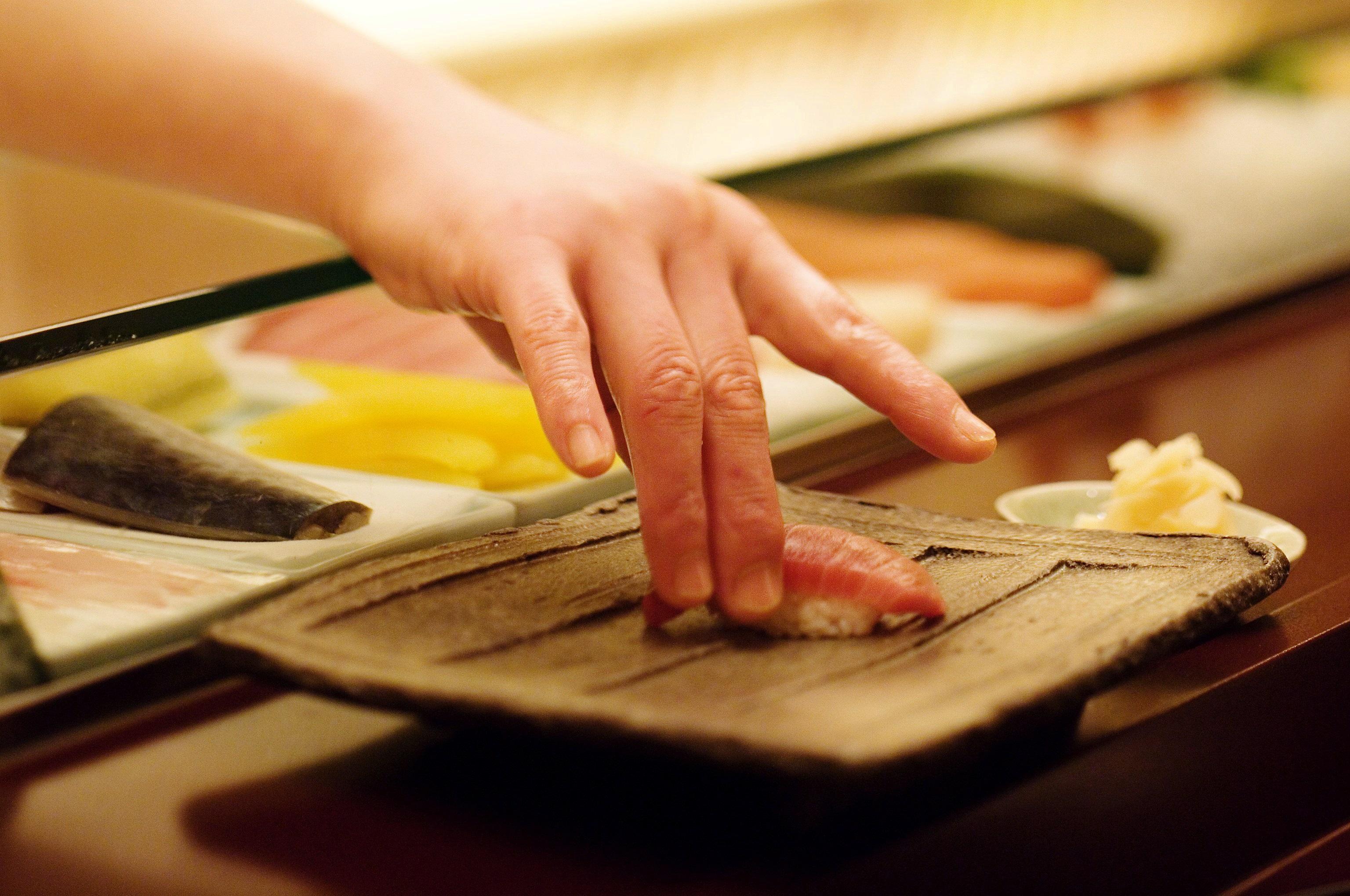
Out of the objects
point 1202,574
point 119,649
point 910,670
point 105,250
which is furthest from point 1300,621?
point 105,250

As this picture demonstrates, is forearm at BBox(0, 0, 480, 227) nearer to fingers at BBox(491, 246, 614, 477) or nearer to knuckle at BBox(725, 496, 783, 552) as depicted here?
fingers at BBox(491, 246, 614, 477)

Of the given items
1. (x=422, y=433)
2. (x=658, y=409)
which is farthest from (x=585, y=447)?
(x=422, y=433)

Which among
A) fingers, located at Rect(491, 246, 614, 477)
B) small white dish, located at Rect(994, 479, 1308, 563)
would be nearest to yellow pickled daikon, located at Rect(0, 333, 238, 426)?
fingers, located at Rect(491, 246, 614, 477)

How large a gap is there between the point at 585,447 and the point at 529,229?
251 mm

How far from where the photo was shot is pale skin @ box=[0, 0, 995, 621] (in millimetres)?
848

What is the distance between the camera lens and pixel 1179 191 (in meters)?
2.53

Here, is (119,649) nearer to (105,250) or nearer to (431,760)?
(431,760)

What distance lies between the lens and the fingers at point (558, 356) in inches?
32.8

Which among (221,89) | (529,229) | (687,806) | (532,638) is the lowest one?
(687,806)

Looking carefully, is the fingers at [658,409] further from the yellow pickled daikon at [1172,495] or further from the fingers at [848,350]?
the yellow pickled daikon at [1172,495]

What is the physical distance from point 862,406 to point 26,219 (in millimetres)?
830

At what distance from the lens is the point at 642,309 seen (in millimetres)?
941

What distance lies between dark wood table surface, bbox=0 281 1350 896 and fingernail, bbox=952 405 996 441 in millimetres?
202

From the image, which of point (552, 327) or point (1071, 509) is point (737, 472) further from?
point (1071, 509)
